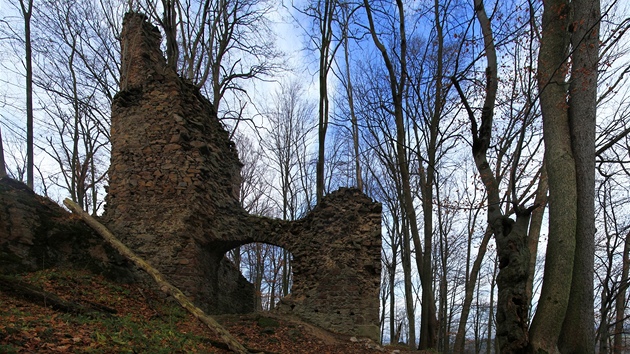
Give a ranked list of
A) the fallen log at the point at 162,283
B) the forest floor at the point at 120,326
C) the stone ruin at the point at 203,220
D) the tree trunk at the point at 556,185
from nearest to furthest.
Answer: the forest floor at the point at 120,326 < the tree trunk at the point at 556,185 < the fallen log at the point at 162,283 < the stone ruin at the point at 203,220

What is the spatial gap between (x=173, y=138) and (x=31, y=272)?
12.6 ft

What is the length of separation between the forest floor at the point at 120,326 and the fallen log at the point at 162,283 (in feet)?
0.54

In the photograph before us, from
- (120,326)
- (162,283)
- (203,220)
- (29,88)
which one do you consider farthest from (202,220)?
(29,88)

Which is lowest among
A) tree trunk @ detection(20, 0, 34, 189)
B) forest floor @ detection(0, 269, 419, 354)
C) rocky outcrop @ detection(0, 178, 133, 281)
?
forest floor @ detection(0, 269, 419, 354)

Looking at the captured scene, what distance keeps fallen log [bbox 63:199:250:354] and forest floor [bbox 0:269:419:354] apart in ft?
0.54

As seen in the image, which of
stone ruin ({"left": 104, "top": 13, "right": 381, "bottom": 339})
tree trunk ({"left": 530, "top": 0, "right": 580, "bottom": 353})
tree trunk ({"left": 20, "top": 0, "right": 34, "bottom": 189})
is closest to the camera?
tree trunk ({"left": 530, "top": 0, "right": 580, "bottom": 353})

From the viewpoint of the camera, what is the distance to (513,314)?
4.39 metres

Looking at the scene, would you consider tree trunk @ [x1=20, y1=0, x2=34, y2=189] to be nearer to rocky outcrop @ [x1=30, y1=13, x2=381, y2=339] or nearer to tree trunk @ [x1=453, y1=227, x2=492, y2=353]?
rocky outcrop @ [x1=30, y1=13, x2=381, y2=339]

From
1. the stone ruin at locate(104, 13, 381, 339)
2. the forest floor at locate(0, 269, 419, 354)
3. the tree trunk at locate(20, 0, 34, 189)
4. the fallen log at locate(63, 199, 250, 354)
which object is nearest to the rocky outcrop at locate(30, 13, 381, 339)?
the stone ruin at locate(104, 13, 381, 339)

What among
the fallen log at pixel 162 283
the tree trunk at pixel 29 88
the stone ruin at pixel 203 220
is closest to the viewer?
the fallen log at pixel 162 283

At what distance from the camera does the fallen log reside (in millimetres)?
5685

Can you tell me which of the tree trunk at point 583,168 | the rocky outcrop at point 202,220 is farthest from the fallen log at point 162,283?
the tree trunk at point 583,168

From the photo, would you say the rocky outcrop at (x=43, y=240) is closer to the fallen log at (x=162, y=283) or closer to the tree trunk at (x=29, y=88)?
the fallen log at (x=162, y=283)

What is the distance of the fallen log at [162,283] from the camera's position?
5.69m
